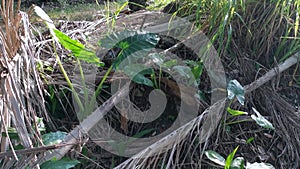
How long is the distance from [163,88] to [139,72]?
0.45ft

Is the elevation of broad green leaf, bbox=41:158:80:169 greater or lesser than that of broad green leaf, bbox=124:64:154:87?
lesser

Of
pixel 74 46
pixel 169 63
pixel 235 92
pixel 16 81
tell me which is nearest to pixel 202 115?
pixel 235 92

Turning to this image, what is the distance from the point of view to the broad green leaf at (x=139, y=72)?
55.3 inches

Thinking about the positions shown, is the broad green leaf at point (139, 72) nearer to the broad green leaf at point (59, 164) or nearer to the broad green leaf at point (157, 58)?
the broad green leaf at point (157, 58)

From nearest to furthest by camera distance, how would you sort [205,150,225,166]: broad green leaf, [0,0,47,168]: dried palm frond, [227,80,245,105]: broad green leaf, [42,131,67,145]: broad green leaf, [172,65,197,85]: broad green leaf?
[0,0,47,168]: dried palm frond < [42,131,67,145]: broad green leaf < [205,150,225,166]: broad green leaf < [227,80,245,105]: broad green leaf < [172,65,197,85]: broad green leaf

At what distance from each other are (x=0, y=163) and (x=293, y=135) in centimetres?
108

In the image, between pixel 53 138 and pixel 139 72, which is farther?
pixel 139 72

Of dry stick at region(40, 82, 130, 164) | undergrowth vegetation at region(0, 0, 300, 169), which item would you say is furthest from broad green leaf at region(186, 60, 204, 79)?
dry stick at region(40, 82, 130, 164)

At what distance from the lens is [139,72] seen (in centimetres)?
144

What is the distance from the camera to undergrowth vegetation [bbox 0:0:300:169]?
1.15m

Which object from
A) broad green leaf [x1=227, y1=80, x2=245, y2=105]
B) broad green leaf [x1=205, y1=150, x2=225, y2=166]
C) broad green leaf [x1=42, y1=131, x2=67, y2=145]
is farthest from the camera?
broad green leaf [x1=227, y1=80, x2=245, y2=105]

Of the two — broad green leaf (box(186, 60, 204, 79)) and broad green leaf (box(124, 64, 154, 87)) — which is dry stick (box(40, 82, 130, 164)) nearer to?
broad green leaf (box(124, 64, 154, 87))

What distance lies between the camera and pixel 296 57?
168 cm

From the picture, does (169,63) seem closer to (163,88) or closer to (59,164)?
(163,88)
